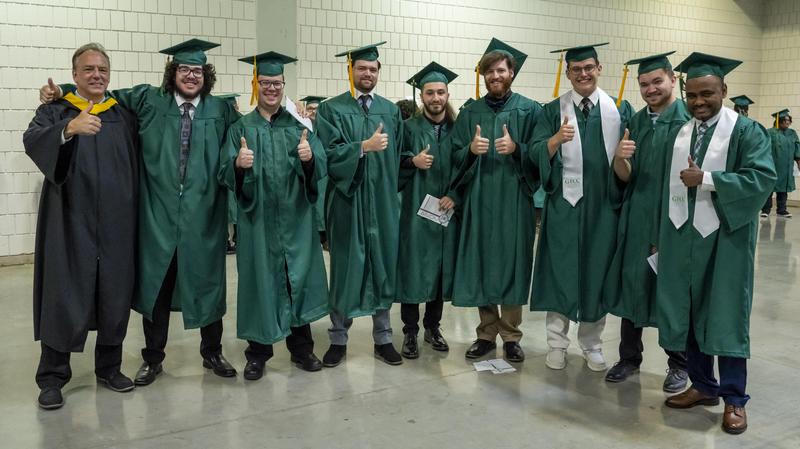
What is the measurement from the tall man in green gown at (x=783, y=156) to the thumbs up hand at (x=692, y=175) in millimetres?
9967

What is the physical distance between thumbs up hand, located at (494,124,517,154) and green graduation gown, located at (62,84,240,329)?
1594 millimetres

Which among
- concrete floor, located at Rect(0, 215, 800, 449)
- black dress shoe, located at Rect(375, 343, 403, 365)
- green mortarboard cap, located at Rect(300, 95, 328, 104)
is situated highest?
green mortarboard cap, located at Rect(300, 95, 328, 104)

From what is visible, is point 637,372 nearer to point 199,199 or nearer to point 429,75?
point 429,75

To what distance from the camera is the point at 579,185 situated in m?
4.26

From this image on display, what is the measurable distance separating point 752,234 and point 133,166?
10.4ft

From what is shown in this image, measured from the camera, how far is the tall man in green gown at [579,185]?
4238mm

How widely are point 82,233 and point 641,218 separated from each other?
9.79ft

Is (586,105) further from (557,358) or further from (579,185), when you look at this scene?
(557,358)

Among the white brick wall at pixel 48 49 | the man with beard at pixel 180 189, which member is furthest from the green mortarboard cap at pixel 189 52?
the white brick wall at pixel 48 49

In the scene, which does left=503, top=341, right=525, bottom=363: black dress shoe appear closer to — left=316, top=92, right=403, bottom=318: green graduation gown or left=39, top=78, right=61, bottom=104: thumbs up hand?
left=316, top=92, right=403, bottom=318: green graduation gown

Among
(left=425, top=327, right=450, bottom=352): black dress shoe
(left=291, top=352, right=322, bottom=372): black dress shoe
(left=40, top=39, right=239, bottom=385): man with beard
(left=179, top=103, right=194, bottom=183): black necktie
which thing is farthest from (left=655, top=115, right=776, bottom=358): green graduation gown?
(left=179, top=103, right=194, bottom=183): black necktie

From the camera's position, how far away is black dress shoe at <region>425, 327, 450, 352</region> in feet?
16.3

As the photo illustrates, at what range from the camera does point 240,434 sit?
3.61 m

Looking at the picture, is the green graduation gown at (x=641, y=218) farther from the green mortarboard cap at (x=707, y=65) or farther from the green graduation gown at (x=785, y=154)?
the green graduation gown at (x=785, y=154)
